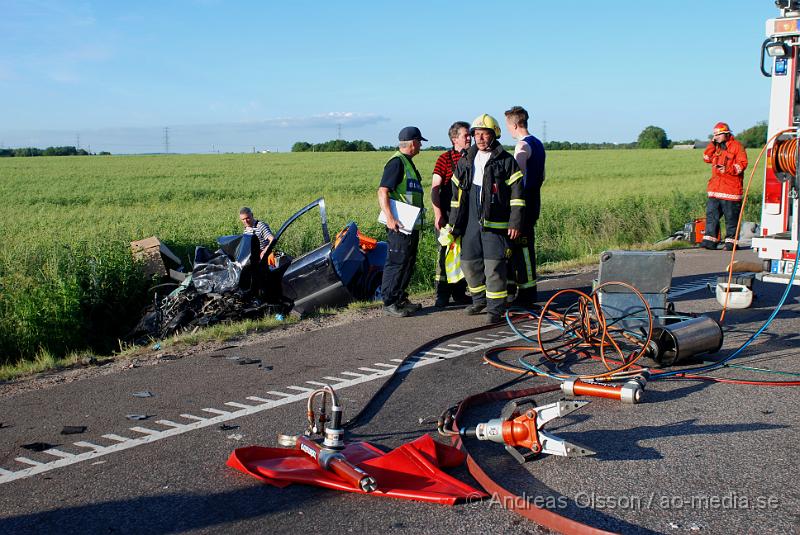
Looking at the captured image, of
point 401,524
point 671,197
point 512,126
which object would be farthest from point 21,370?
point 671,197

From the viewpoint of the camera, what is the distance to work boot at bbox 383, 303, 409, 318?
27.1ft

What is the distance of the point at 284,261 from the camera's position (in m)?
10.1

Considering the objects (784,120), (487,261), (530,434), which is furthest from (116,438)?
(784,120)

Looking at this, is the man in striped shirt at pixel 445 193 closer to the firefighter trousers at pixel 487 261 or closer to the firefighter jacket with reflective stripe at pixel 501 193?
the firefighter trousers at pixel 487 261

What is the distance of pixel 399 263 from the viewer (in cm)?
825

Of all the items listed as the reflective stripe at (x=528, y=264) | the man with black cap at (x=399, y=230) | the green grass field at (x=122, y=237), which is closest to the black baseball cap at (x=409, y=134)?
the man with black cap at (x=399, y=230)

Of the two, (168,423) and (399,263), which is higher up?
(399,263)

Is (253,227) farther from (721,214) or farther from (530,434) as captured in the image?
(530,434)

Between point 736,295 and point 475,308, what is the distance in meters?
2.50

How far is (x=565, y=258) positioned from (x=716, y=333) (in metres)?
7.86

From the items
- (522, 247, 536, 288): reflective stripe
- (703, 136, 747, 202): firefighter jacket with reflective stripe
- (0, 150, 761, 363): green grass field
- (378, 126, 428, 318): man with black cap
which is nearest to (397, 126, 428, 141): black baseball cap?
(378, 126, 428, 318): man with black cap

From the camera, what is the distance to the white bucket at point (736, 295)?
26.2 feet

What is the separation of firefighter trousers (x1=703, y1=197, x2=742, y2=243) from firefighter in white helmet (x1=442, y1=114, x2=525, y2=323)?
678 centimetres

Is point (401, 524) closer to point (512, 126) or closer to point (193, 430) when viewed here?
point (193, 430)
